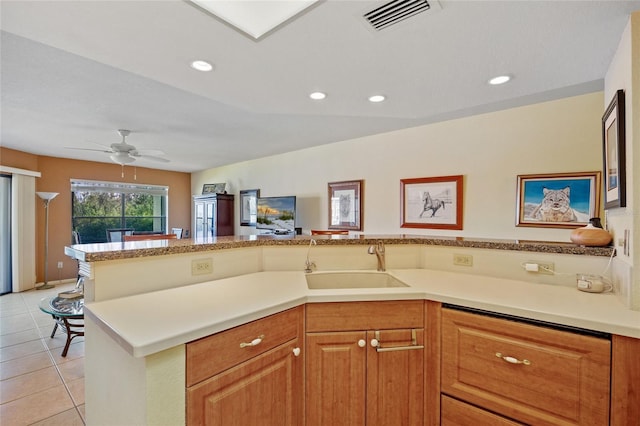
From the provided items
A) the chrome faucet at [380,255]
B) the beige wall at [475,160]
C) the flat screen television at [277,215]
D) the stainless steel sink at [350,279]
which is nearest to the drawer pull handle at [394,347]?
the stainless steel sink at [350,279]

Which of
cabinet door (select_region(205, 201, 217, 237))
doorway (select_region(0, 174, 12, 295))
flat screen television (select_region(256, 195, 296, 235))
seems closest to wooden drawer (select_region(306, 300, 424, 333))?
flat screen television (select_region(256, 195, 296, 235))

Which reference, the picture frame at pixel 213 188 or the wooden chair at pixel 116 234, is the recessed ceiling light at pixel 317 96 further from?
the wooden chair at pixel 116 234

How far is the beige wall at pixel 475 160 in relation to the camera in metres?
2.52

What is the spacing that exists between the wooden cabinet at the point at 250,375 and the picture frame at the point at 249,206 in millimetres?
4356

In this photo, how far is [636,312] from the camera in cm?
110

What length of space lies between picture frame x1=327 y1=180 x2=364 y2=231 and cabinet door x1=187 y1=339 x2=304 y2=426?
290cm

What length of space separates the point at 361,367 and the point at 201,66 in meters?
1.94

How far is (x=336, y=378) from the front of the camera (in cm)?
131

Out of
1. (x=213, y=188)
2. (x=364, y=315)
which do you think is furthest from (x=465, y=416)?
(x=213, y=188)

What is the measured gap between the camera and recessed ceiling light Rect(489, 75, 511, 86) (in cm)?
190

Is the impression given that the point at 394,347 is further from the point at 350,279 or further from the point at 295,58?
the point at 295,58

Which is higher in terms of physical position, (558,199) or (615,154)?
(615,154)

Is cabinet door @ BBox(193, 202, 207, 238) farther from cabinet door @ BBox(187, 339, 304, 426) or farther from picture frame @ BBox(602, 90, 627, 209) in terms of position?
picture frame @ BBox(602, 90, 627, 209)

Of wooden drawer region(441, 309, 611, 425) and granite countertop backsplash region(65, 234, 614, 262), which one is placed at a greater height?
granite countertop backsplash region(65, 234, 614, 262)
